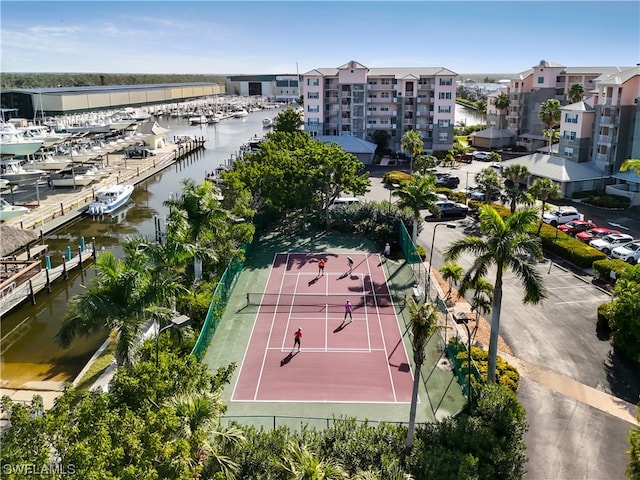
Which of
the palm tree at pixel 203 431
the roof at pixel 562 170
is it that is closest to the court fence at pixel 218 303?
the palm tree at pixel 203 431

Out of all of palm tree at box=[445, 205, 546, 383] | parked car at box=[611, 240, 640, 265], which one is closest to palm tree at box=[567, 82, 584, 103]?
parked car at box=[611, 240, 640, 265]

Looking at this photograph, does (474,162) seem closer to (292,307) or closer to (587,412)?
(292,307)

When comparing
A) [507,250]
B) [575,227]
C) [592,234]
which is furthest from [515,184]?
[507,250]

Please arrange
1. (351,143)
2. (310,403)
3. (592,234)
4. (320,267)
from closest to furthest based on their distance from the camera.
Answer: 1. (310,403)
2. (320,267)
3. (592,234)
4. (351,143)

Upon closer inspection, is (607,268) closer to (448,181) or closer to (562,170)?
(562,170)

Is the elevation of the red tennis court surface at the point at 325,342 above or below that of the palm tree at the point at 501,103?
below

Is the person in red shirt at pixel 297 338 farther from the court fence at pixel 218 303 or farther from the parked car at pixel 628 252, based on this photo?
the parked car at pixel 628 252

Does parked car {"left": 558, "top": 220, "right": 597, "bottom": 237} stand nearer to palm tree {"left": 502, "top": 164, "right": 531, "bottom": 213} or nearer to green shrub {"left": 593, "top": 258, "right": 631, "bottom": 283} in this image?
palm tree {"left": 502, "top": 164, "right": 531, "bottom": 213}

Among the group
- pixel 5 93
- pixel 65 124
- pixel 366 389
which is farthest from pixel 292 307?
pixel 5 93
